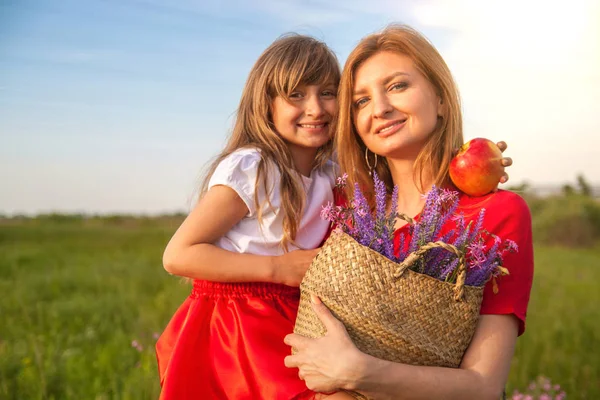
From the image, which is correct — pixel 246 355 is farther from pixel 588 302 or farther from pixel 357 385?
pixel 588 302

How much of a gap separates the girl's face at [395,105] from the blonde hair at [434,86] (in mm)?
32

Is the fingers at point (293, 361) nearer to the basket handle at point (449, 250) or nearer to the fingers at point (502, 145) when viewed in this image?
the basket handle at point (449, 250)

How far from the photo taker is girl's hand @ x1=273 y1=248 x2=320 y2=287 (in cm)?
247

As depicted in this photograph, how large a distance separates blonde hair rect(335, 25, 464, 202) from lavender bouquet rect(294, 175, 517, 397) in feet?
1.78

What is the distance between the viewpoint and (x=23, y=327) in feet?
19.8

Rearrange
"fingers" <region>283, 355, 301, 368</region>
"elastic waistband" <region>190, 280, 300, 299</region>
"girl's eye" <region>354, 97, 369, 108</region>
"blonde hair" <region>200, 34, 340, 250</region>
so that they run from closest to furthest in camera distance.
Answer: "fingers" <region>283, 355, 301, 368</region>, "elastic waistband" <region>190, 280, 300, 299</region>, "girl's eye" <region>354, 97, 369, 108</region>, "blonde hair" <region>200, 34, 340, 250</region>

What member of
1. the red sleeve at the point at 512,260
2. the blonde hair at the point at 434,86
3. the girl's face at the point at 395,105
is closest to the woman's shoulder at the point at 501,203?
the red sleeve at the point at 512,260

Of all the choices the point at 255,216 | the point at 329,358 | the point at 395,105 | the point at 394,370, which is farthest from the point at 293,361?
the point at 395,105

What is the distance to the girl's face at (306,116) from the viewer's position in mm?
2844

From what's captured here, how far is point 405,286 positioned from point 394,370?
27 centimetres

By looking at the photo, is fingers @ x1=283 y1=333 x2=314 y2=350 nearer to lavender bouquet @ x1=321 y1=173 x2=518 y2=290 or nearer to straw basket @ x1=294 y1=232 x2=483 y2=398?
straw basket @ x1=294 y1=232 x2=483 y2=398

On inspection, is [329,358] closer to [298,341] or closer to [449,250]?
[298,341]

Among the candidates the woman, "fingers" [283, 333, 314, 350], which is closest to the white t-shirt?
the woman

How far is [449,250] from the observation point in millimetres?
1906
